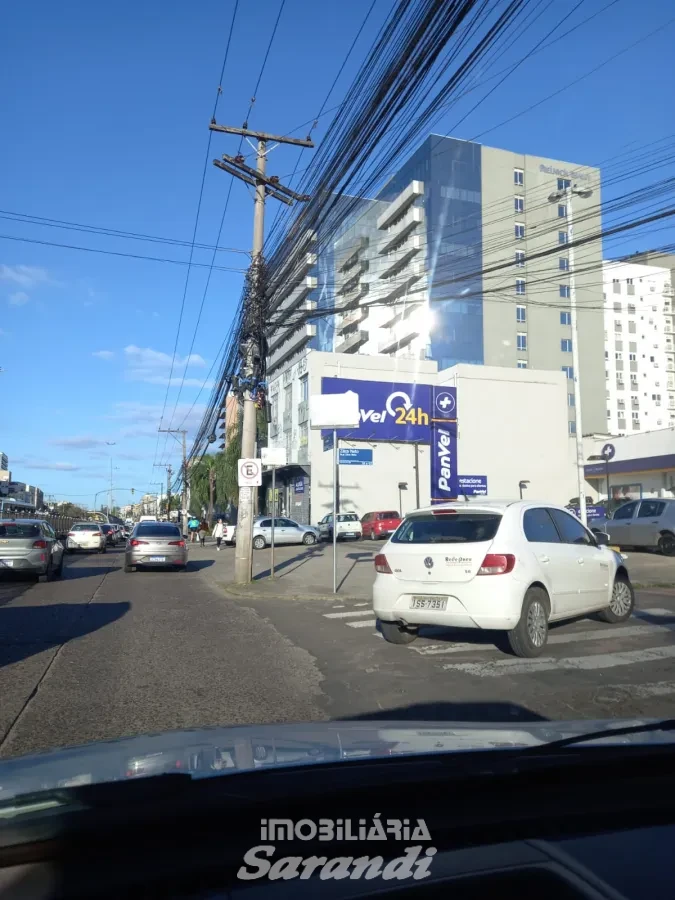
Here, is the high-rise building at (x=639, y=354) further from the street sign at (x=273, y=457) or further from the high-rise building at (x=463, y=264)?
the street sign at (x=273, y=457)

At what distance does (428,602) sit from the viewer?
8.18 meters

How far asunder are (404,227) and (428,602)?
196 ft

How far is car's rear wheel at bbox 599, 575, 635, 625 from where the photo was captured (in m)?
10.1

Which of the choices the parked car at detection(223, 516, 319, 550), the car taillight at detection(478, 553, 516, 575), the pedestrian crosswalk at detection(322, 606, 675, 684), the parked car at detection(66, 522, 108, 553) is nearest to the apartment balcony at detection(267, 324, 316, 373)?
the parked car at detection(223, 516, 319, 550)

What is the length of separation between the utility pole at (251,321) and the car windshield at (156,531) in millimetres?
4560

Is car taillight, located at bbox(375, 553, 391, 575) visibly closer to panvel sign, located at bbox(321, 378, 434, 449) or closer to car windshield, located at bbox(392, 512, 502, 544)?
car windshield, located at bbox(392, 512, 502, 544)

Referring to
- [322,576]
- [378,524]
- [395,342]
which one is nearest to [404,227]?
[395,342]

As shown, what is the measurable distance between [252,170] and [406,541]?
1248 cm

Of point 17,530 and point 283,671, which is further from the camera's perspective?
point 17,530

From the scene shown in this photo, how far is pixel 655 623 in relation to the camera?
10195 millimetres

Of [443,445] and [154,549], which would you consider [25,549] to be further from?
[443,445]

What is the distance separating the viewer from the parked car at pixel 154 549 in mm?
20828

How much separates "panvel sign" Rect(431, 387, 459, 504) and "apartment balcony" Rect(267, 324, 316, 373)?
31.4m

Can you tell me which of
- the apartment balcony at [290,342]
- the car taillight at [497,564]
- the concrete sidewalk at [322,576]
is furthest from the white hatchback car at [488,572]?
the apartment balcony at [290,342]
